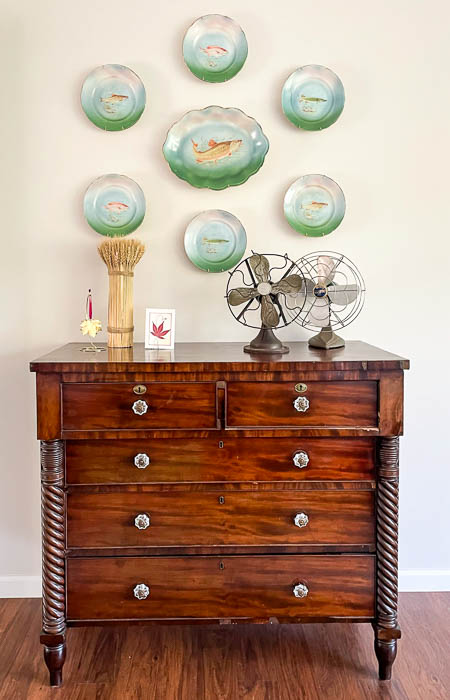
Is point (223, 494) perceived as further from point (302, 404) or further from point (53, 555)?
point (53, 555)

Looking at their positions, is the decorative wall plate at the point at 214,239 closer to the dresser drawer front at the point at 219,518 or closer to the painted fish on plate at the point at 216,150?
the painted fish on plate at the point at 216,150

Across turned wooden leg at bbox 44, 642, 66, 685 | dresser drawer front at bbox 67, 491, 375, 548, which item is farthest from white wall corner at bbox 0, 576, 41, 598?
dresser drawer front at bbox 67, 491, 375, 548

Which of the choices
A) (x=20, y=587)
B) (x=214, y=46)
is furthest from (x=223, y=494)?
(x=214, y=46)

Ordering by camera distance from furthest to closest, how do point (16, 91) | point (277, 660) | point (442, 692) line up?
1. point (16, 91)
2. point (277, 660)
3. point (442, 692)

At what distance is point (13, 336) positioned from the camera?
2555 millimetres

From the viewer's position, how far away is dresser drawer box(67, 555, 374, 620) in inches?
80.0

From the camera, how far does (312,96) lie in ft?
8.07

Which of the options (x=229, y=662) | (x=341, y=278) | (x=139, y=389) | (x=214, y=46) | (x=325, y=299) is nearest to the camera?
(x=139, y=389)

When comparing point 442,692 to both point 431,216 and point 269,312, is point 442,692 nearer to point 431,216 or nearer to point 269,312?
point 269,312

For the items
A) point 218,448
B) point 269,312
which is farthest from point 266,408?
point 269,312

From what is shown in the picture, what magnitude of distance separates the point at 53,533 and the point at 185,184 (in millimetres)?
1371

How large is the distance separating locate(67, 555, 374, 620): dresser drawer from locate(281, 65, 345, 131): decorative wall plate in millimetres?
1609

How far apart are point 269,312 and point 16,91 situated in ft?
4.30

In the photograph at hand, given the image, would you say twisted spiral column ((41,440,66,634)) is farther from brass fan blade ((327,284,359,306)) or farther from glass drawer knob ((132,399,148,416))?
brass fan blade ((327,284,359,306))
